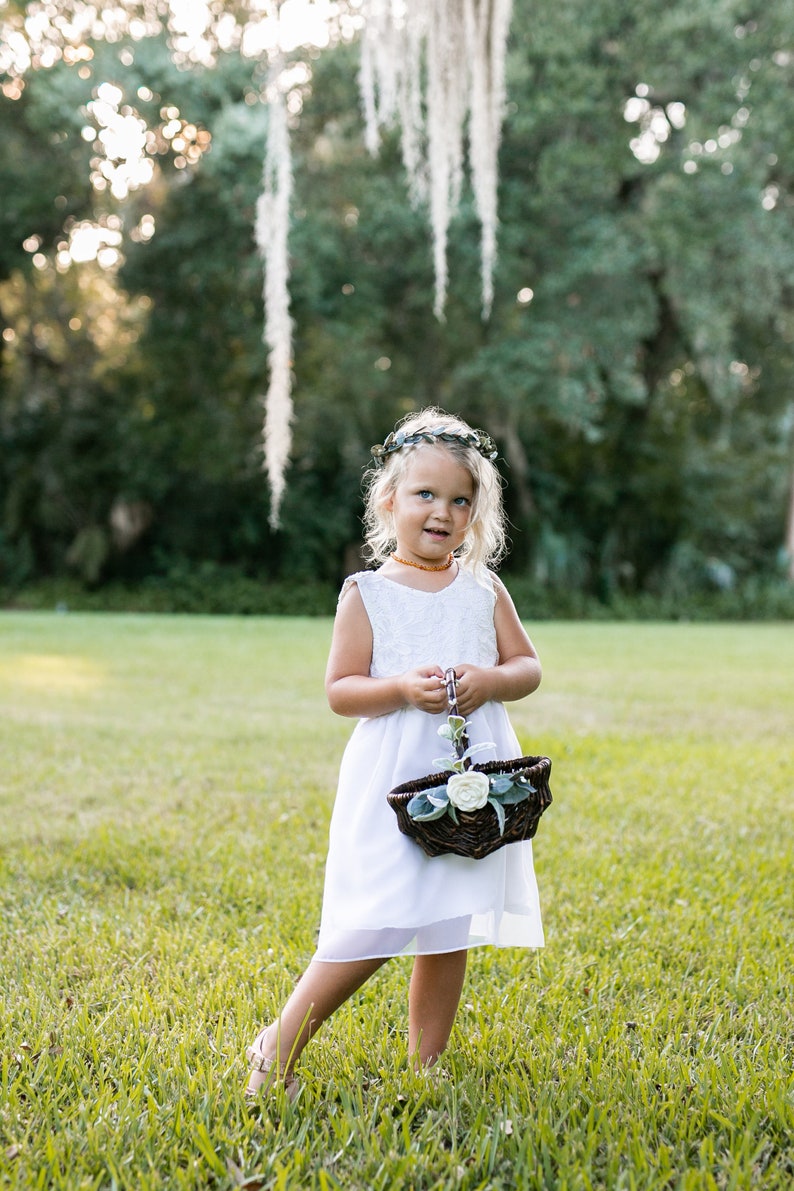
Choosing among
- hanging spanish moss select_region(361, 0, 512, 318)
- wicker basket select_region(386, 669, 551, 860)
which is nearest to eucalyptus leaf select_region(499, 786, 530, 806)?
wicker basket select_region(386, 669, 551, 860)

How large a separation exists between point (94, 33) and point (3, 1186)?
16642 mm

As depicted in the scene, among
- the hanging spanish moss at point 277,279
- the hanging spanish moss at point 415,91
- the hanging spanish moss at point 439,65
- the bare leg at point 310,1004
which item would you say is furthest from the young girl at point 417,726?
the hanging spanish moss at point 439,65

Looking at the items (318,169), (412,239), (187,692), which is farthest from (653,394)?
(187,692)

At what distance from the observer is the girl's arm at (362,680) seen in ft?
6.23

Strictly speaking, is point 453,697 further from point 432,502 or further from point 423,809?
point 432,502

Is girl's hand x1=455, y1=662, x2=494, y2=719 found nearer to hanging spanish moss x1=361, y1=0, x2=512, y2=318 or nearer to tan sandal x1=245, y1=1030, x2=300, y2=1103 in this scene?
tan sandal x1=245, y1=1030, x2=300, y2=1103

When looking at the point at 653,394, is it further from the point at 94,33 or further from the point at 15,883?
the point at 15,883

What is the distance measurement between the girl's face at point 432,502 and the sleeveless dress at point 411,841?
0.32 feet

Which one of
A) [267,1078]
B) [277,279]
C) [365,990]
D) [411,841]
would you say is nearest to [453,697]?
[411,841]

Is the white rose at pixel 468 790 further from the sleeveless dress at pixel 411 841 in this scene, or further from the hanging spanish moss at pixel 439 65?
the hanging spanish moss at pixel 439 65

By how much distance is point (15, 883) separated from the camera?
3.18m

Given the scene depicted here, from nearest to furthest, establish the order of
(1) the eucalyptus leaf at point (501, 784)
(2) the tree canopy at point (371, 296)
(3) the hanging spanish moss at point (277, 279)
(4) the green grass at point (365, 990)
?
(4) the green grass at point (365, 990) → (1) the eucalyptus leaf at point (501, 784) → (3) the hanging spanish moss at point (277, 279) → (2) the tree canopy at point (371, 296)

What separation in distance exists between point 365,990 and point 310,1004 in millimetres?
608

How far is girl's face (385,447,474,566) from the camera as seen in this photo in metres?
2.05
